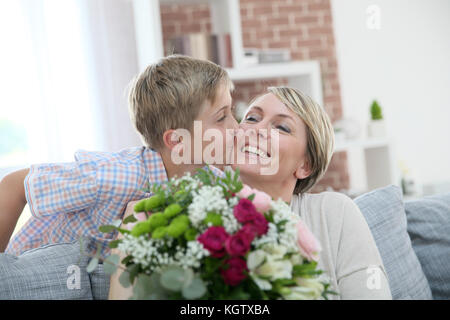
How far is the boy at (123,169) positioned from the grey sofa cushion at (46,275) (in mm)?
116

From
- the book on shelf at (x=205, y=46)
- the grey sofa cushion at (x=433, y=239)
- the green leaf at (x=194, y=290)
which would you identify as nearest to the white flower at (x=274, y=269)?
the green leaf at (x=194, y=290)

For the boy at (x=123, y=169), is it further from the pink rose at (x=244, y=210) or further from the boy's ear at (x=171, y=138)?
the pink rose at (x=244, y=210)

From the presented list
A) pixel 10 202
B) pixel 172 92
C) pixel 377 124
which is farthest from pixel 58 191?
pixel 377 124

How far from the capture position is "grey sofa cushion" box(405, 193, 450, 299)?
2.10 meters

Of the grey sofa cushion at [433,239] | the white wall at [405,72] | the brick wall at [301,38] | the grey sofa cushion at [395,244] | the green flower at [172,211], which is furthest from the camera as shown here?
the white wall at [405,72]

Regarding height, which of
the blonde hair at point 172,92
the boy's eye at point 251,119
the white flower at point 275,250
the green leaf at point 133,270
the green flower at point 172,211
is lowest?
the green leaf at point 133,270

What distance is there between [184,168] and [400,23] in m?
4.19

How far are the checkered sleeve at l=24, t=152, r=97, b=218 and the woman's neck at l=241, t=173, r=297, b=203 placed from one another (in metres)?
0.50

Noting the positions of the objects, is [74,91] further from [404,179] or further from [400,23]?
[400,23]

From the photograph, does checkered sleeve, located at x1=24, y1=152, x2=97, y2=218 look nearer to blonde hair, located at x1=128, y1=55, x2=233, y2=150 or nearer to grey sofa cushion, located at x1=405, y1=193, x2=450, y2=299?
blonde hair, located at x1=128, y1=55, x2=233, y2=150

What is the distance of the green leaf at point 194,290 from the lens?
999mm

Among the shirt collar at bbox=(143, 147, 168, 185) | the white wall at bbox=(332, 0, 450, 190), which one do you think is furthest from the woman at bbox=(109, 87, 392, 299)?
the white wall at bbox=(332, 0, 450, 190)

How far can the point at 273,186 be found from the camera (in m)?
1.84
